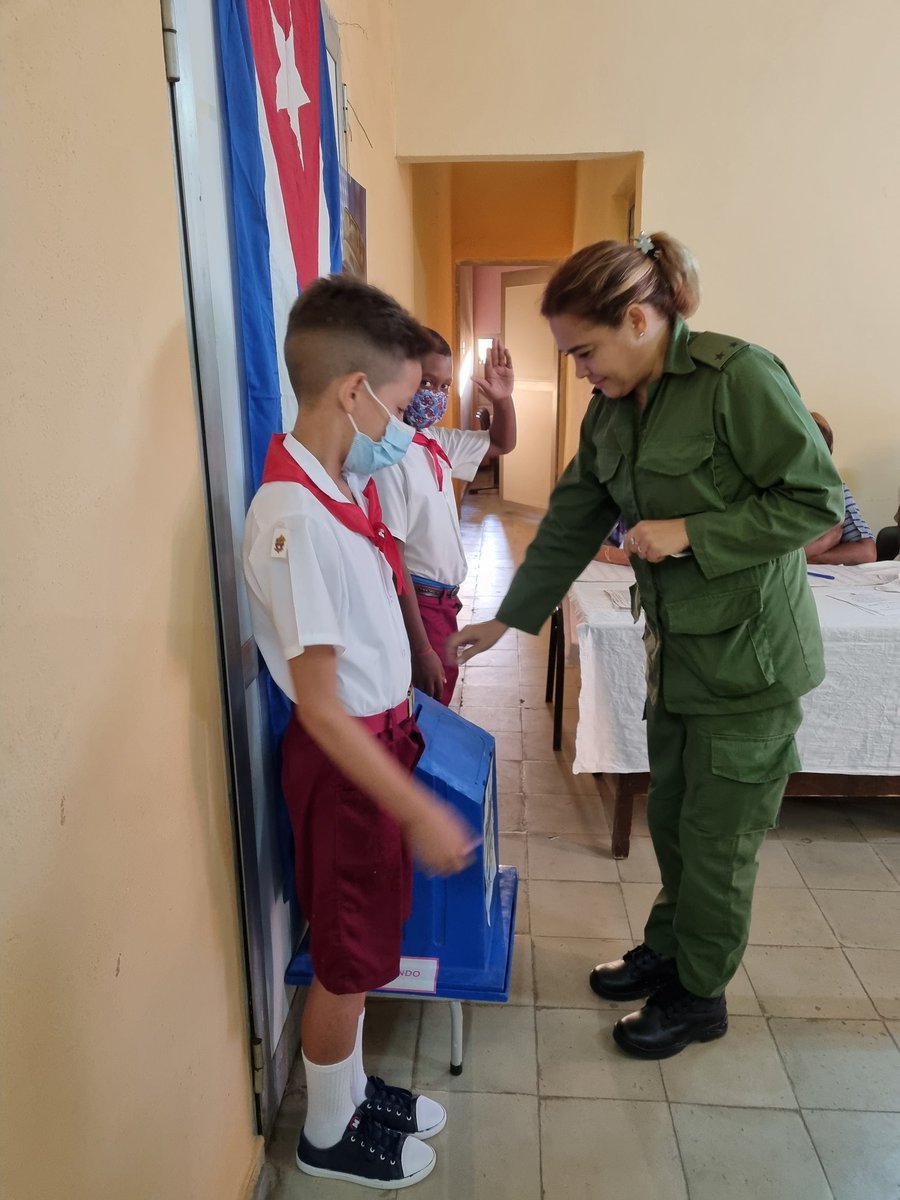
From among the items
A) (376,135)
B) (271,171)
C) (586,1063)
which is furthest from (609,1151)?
(376,135)

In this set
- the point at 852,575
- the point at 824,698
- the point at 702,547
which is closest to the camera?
the point at 702,547

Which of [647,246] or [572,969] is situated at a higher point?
[647,246]

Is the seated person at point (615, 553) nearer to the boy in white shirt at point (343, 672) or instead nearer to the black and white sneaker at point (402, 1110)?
the boy in white shirt at point (343, 672)

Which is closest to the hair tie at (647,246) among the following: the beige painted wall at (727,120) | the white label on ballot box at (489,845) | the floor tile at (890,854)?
the white label on ballot box at (489,845)

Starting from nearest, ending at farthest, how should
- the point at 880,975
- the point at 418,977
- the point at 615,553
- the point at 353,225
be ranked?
1. the point at 418,977
2. the point at 880,975
3. the point at 353,225
4. the point at 615,553

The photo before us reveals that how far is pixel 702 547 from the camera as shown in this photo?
4.45ft

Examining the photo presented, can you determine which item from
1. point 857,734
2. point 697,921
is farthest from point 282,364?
point 857,734

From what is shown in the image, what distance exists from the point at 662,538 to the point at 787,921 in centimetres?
128

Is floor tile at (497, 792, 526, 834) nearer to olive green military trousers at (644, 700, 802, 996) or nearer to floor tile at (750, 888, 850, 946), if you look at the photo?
floor tile at (750, 888, 850, 946)

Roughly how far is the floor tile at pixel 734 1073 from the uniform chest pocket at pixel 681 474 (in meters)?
1.12

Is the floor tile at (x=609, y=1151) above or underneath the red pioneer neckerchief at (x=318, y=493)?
underneath

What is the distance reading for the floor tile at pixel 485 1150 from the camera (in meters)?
1.38

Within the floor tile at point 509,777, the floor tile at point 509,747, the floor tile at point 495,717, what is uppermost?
the floor tile at point 509,777

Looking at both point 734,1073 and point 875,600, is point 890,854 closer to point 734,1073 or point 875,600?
point 875,600
